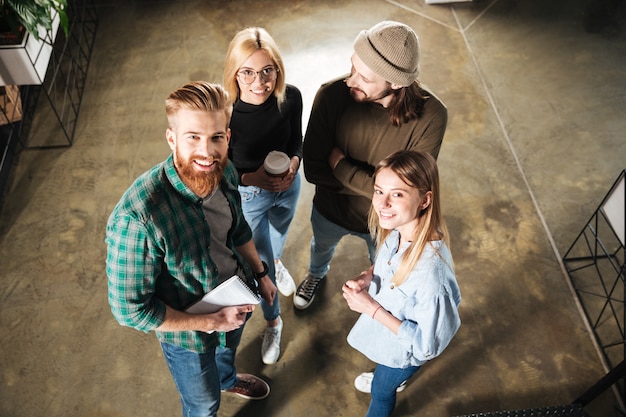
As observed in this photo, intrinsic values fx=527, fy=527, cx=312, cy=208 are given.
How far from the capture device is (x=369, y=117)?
2.18 metres

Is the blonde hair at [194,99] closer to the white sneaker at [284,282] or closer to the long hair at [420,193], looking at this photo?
the long hair at [420,193]

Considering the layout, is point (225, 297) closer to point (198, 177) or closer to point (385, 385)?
point (198, 177)

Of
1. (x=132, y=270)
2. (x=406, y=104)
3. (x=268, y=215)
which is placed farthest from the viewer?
(x=268, y=215)

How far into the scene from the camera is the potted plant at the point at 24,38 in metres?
3.36

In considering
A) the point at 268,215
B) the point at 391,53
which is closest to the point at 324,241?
the point at 268,215

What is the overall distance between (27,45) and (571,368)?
391cm

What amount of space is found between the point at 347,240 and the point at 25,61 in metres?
2.44

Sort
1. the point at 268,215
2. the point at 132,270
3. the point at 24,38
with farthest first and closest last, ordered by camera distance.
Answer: the point at 24,38
the point at 268,215
the point at 132,270

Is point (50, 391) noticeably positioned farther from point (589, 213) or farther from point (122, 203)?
point (589, 213)

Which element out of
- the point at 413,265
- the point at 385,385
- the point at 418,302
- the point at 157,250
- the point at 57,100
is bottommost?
the point at 57,100

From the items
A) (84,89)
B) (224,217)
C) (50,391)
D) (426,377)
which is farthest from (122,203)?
(84,89)

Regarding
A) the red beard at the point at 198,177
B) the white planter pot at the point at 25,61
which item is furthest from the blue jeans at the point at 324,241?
the white planter pot at the point at 25,61

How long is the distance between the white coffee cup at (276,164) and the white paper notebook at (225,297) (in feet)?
1.89

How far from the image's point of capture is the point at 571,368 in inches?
117
